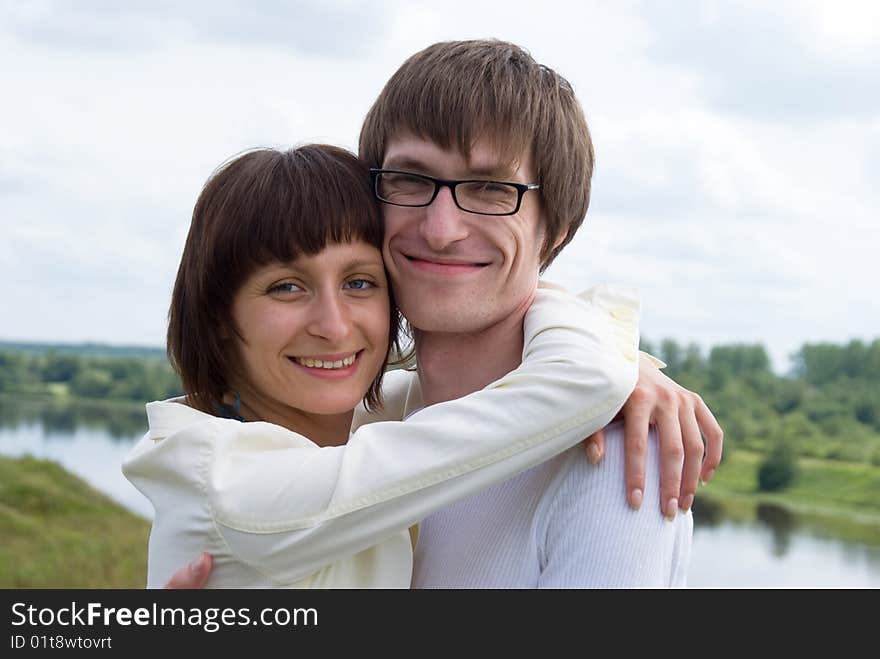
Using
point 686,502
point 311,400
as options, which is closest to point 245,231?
point 311,400

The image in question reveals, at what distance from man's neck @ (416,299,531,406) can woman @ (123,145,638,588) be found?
0.16 m

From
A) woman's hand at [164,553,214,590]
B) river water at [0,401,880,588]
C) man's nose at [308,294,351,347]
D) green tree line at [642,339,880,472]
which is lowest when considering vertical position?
river water at [0,401,880,588]

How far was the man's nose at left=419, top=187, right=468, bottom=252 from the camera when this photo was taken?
3.21 metres

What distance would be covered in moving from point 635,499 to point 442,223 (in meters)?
1.06

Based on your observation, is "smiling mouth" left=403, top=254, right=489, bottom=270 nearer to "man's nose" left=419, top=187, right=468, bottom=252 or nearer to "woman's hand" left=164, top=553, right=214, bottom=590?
"man's nose" left=419, top=187, right=468, bottom=252

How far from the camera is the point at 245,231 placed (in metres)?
3.08

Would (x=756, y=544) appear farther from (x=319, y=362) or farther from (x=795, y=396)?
(x=319, y=362)

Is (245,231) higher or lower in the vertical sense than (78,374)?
higher

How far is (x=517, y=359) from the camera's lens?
3.40m

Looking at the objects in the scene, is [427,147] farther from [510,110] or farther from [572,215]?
[572,215]

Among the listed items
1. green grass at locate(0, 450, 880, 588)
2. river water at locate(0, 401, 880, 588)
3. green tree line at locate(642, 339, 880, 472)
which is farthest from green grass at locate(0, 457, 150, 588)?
green tree line at locate(642, 339, 880, 472)

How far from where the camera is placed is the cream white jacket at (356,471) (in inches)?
102

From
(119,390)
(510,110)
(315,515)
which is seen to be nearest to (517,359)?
(510,110)
